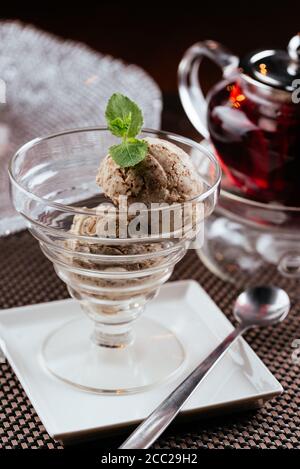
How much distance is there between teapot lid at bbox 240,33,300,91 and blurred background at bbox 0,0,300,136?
0.73 m

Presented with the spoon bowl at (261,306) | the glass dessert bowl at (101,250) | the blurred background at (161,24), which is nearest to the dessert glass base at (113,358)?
the glass dessert bowl at (101,250)

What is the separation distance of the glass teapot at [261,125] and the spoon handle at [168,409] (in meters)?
0.33

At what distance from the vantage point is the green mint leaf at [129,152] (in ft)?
3.13

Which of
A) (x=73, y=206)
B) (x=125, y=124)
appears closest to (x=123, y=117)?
(x=125, y=124)

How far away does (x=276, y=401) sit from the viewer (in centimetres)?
104

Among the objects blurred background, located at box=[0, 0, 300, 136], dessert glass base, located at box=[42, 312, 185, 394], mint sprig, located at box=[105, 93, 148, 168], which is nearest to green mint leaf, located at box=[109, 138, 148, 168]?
mint sprig, located at box=[105, 93, 148, 168]

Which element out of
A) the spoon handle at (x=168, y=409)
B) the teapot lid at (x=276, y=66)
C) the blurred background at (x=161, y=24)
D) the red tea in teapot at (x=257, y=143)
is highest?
the teapot lid at (x=276, y=66)

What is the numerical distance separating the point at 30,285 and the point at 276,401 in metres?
0.43

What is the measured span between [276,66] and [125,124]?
0.37 meters

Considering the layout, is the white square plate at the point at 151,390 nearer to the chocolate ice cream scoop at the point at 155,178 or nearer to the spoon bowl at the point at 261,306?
the spoon bowl at the point at 261,306

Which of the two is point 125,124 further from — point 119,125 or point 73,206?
point 73,206
